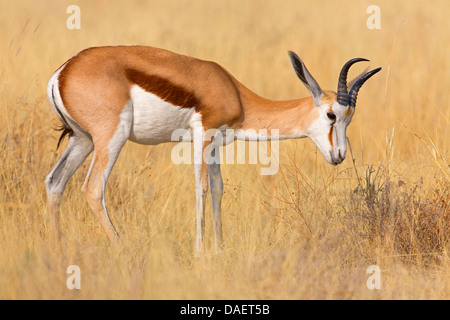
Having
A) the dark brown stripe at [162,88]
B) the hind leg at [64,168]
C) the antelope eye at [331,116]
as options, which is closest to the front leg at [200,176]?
the dark brown stripe at [162,88]

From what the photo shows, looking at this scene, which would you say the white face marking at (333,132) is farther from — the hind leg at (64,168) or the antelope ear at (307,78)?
the hind leg at (64,168)

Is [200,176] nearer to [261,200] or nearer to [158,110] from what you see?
[158,110]

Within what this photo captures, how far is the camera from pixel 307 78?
638cm

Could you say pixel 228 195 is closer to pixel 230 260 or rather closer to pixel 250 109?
pixel 250 109

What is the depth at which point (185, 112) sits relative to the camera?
6.23 meters

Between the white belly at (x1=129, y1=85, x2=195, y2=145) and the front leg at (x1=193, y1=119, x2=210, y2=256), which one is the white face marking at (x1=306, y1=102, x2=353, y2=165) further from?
the white belly at (x1=129, y1=85, x2=195, y2=145)

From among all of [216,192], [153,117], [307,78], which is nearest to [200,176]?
[216,192]

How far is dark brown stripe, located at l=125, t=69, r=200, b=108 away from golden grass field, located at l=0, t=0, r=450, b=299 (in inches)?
45.6

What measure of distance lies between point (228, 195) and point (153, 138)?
1.48 meters

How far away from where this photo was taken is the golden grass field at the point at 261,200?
16.6 ft

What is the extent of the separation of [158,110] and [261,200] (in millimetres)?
1623

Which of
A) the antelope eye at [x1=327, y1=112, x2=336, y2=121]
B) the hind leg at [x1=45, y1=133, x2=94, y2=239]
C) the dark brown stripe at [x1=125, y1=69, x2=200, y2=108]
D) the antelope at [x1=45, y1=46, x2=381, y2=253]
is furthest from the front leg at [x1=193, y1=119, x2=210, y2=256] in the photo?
the antelope eye at [x1=327, y1=112, x2=336, y2=121]
